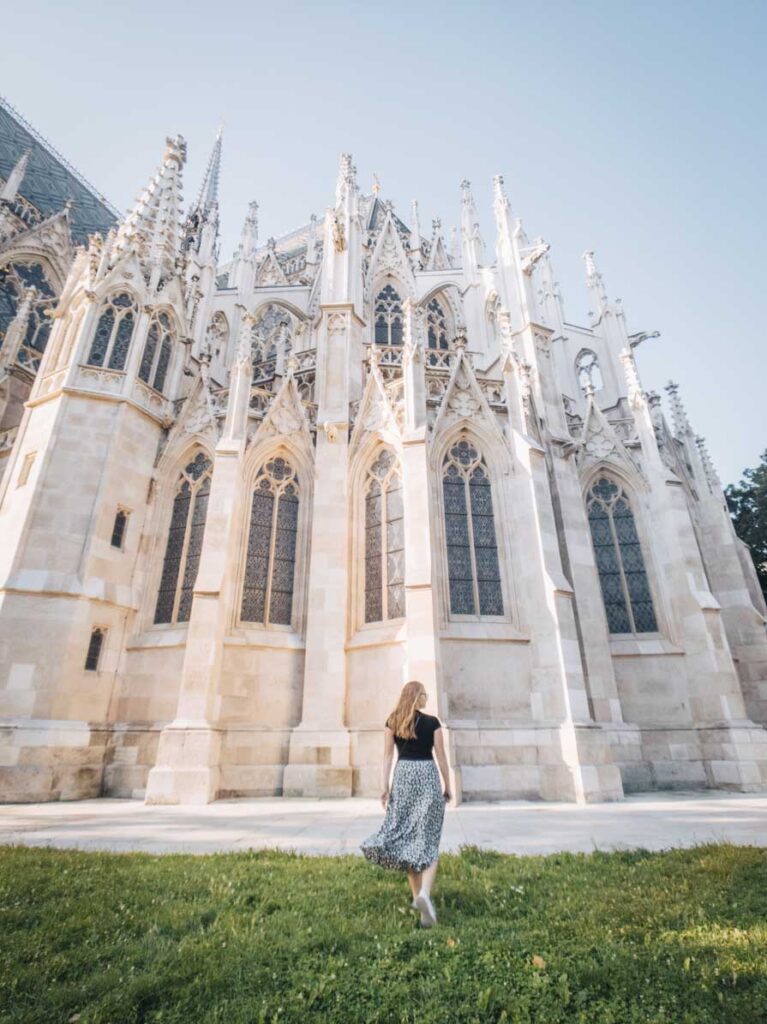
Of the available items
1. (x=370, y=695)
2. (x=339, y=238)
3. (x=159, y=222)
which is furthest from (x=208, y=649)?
(x=159, y=222)

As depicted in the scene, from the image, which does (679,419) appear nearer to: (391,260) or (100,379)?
(391,260)

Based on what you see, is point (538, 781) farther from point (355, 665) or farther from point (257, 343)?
point (257, 343)

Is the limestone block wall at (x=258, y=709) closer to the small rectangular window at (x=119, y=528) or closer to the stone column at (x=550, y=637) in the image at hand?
the small rectangular window at (x=119, y=528)

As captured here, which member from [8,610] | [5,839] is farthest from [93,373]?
[5,839]

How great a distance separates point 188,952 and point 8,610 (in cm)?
1143

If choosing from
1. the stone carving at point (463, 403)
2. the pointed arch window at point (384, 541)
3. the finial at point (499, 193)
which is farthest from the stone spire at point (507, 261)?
the pointed arch window at point (384, 541)

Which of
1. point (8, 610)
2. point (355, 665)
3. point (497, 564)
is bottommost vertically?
point (355, 665)

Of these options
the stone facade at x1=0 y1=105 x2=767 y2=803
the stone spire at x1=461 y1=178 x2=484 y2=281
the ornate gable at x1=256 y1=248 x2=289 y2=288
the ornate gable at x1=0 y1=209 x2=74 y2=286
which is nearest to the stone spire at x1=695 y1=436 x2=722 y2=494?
the stone facade at x1=0 y1=105 x2=767 y2=803

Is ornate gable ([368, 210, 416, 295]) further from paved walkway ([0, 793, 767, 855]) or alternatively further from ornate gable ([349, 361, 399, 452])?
paved walkway ([0, 793, 767, 855])

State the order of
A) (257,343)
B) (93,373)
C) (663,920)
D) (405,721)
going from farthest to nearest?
(257,343), (93,373), (405,721), (663,920)

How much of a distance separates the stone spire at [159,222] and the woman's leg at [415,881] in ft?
60.3

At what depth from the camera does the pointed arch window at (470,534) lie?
13086 mm

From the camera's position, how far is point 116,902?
383 centimetres

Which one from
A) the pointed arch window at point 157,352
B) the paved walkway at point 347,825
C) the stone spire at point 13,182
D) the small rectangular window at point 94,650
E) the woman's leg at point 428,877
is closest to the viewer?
the woman's leg at point 428,877
